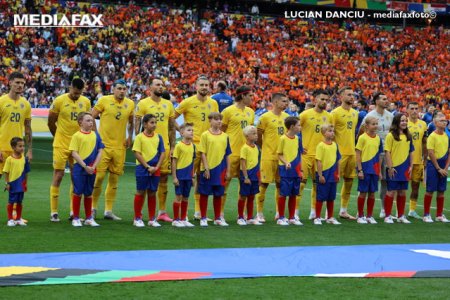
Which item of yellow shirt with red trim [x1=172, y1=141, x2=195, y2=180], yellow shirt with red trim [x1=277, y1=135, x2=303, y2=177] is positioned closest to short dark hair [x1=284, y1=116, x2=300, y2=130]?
yellow shirt with red trim [x1=277, y1=135, x2=303, y2=177]

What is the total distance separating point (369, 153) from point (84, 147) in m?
4.05

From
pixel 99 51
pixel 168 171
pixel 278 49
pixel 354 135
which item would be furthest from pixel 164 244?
pixel 278 49

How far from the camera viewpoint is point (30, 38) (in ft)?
107

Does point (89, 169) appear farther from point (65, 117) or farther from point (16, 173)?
point (65, 117)

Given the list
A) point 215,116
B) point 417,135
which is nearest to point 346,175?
point 417,135

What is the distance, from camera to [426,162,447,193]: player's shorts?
12203 mm

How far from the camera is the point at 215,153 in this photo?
36.4 ft

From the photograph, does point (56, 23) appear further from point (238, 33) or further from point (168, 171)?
point (168, 171)

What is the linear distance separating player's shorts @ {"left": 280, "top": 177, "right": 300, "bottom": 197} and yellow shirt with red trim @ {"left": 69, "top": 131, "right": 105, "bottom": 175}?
255 cm

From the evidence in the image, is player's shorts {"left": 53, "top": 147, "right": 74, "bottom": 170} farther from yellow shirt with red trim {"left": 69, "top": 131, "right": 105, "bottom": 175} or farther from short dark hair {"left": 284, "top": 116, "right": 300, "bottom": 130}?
short dark hair {"left": 284, "top": 116, "right": 300, "bottom": 130}

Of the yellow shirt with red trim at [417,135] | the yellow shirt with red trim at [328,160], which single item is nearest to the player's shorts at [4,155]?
the yellow shirt with red trim at [328,160]

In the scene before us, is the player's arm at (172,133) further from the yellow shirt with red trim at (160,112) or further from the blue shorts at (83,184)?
the blue shorts at (83,184)

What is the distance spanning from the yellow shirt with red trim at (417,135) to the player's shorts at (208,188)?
11.0 feet

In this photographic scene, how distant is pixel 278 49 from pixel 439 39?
10.1 m
